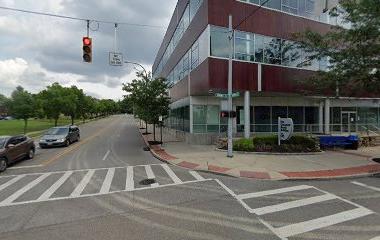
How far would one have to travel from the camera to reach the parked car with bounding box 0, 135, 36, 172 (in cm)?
1532

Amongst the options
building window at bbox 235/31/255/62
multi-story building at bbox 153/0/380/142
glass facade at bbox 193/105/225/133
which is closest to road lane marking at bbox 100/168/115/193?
multi-story building at bbox 153/0/380/142

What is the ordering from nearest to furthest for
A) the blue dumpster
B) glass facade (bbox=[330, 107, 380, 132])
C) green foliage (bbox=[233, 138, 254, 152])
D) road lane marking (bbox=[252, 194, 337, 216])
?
road lane marking (bbox=[252, 194, 337, 216]), green foliage (bbox=[233, 138, 254, 152]), the blue dumpster, glass facade (bbox=[330, 107, 380, 132])

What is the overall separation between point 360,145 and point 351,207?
16644 millimetres

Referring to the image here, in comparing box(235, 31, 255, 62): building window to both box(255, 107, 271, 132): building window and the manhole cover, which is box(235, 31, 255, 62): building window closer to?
box(255, 107, 271, 132): building window

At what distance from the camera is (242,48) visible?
920 inches

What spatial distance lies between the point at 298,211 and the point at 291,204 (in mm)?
641

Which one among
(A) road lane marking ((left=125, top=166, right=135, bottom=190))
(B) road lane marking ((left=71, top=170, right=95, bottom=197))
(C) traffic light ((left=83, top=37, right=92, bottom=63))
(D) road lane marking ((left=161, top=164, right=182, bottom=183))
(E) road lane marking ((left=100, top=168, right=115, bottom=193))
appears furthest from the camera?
(C) traffic light ((left=83, top=37, right=92, bottom=63))

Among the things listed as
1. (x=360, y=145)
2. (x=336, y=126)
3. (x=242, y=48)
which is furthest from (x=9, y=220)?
(x=336, y=126)

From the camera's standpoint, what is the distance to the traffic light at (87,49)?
14906 mm

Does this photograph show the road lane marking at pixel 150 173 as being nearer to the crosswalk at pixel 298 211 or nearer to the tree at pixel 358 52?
the crosswalk at pixel 298 211

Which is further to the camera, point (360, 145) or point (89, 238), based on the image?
point (360, 145)

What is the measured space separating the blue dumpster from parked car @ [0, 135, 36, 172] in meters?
17.9

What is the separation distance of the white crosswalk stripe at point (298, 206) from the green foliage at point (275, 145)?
8.45 m

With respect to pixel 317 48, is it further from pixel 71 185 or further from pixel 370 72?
pixel 71 185
